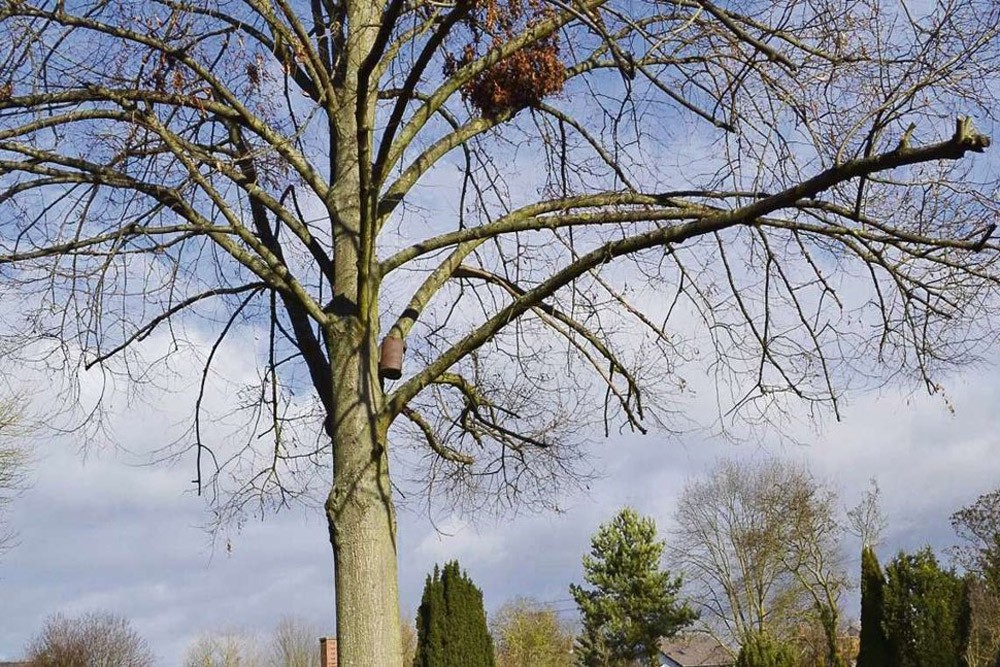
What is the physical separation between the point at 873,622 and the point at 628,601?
26.3 meters

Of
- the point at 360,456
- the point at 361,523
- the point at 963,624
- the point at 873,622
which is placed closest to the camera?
the point at 361,523

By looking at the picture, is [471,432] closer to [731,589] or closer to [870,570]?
[870,570]

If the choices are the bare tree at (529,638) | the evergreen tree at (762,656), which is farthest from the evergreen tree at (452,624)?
the bare tree at (529,638)

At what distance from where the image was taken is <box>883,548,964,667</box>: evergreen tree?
12734 mm

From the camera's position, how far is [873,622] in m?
13.6

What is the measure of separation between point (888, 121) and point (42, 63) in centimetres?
416

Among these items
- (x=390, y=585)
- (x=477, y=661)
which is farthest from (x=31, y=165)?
(x=477, y=661)

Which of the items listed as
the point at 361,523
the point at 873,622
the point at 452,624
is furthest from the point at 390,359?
the point at 873,622

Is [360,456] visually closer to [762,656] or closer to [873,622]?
[873,622]

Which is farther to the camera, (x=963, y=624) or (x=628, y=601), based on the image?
(x=628, y=601)

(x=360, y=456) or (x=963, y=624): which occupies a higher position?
(x=360, y=456)

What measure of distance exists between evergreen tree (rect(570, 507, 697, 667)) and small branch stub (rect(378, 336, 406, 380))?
115 feet

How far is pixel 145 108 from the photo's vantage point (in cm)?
519

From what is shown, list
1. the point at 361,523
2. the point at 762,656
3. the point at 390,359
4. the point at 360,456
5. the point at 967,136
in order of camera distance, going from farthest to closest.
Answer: the point at 762,656 → the point at 390,359 → the point at 360,456 → the point at 361,523 → the point at 967,136
